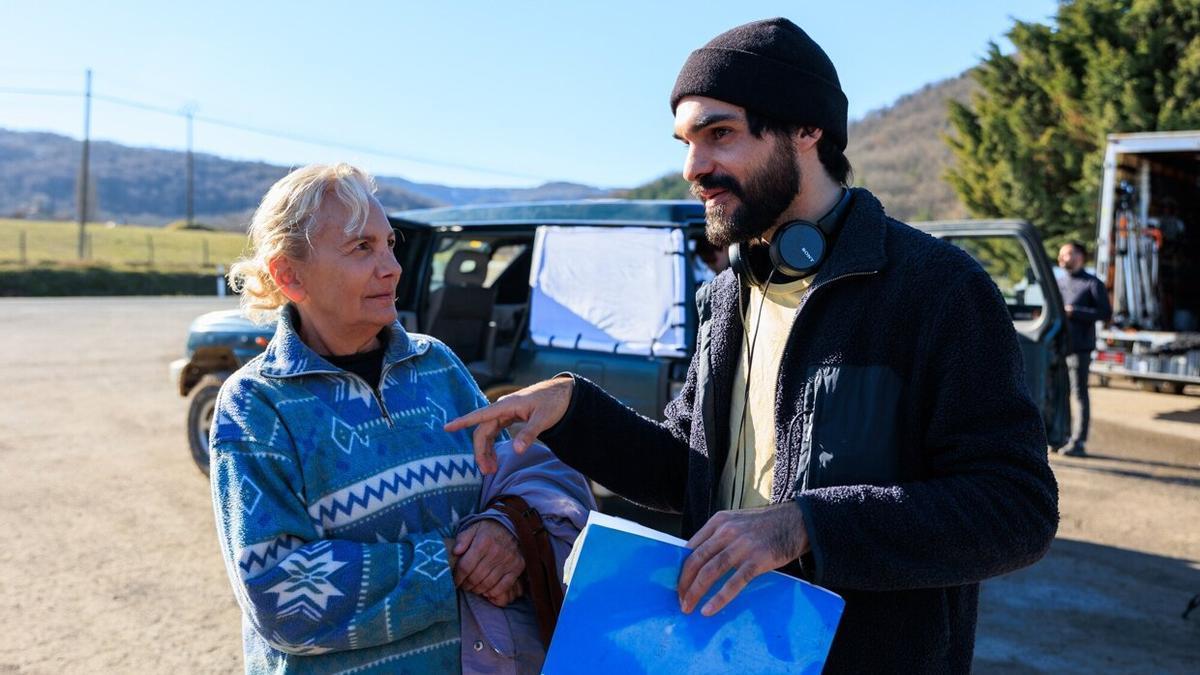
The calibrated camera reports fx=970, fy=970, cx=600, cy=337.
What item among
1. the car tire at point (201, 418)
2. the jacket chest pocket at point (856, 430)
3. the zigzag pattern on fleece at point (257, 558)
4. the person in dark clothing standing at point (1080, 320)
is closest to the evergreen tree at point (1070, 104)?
the person in dark clothing standing at point (1080, 320)

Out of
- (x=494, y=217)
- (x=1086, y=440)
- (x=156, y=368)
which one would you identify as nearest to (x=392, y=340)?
(x=494, y=217)

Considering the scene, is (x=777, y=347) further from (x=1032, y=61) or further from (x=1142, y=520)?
(x=1032, y=61)

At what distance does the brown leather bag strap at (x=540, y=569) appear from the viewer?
6.42 ft

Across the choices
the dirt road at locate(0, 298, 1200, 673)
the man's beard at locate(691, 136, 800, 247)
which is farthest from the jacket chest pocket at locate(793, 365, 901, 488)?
the dirt road at locate(0, 298, 1200, 673)

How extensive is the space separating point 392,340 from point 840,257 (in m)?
1.02

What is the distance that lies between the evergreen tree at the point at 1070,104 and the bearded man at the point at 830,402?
1973 centimetres

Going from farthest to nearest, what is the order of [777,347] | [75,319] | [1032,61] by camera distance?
[1032,61] → [75,319] → [777,347]

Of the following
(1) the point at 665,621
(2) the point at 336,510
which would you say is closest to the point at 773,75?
(1) the point at 665,621

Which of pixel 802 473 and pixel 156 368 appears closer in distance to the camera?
pixel 802 473

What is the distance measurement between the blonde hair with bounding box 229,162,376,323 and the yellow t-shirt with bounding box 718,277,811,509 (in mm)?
858

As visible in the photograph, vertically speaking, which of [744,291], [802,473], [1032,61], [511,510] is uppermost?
[1032,61]

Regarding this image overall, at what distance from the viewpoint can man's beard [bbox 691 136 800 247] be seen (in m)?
1.75

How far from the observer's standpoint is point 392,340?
2154 millimetres

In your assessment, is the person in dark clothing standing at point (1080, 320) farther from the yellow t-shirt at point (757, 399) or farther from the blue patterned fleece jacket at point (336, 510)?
the blue patterned fleece jacket at point (336, 510)
